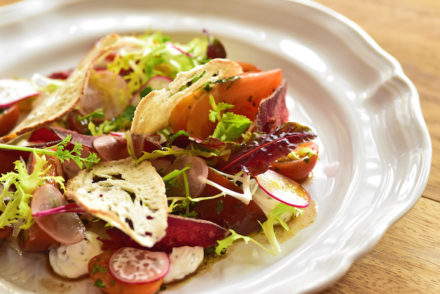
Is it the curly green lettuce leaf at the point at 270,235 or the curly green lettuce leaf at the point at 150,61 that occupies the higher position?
the curly green lettuce leaf at the point at 150,61

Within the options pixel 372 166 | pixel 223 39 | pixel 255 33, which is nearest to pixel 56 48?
pixel 223 39

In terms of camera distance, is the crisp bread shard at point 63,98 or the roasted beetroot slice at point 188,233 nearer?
the roasted beetroot slice at point 188,233

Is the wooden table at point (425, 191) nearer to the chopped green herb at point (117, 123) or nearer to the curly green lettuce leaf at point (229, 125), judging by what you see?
the curly green lettuce leaf at point (229, 125)

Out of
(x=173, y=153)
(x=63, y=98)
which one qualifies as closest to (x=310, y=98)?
(x=173, y=153)

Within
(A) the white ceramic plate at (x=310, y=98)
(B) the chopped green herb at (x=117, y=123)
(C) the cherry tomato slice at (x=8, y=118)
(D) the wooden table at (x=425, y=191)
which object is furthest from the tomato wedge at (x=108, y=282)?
(C) the cherry tomato slice at (x=8, y=118)

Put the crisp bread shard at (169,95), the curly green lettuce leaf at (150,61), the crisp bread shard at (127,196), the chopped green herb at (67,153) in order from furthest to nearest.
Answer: the curly green lettuce leaf at (150,61) < the crisp bread shard at (169,95) < the chopped green herb at (67,153) < the crisp bread shard at (127,196)

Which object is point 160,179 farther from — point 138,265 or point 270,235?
point 270,235
